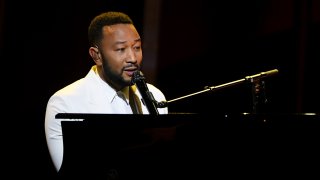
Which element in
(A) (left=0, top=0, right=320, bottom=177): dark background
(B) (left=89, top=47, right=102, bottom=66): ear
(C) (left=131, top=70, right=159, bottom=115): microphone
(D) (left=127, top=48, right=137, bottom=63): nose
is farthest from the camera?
(A) (left=0, top=0, right=320, bottom=177): dark background

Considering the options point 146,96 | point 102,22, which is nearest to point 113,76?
point 102,22

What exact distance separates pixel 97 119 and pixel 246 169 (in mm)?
503

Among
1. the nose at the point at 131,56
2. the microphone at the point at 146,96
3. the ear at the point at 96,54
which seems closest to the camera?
the microphone at the point at 146,96

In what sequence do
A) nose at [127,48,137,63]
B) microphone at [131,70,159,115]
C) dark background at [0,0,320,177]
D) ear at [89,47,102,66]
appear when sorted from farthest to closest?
dark background at [0,0,320,177]
ear at [89,47,102,66]
nose at [127,48,137,63]
microphone at [131,70,159,115]

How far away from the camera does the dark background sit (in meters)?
2.81

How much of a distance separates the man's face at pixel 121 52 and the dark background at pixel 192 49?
1.90 ft

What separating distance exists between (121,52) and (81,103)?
30 cm

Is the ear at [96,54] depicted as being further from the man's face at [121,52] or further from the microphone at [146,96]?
the microphone at [146,96]

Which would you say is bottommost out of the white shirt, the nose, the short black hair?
the white shirt

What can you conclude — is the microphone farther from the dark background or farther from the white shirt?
the dark background

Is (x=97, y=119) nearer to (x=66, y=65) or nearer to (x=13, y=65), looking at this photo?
→ (x=13, y=65)

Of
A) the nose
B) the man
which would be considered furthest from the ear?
the nose

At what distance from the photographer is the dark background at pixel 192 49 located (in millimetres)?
2814

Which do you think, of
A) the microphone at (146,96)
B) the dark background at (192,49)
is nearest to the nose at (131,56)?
the microphone at (146,96)
